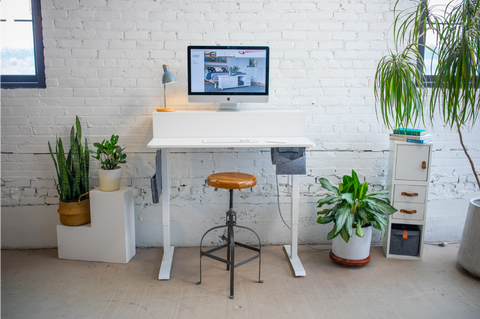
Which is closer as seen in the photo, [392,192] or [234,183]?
[234,183]

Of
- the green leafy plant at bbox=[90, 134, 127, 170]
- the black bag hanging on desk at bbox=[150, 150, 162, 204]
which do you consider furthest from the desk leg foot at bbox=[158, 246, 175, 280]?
the green leafy plant at bbox=[90, 134, 127, 170]

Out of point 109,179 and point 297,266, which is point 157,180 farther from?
point 297,266

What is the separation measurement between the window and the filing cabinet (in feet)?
8.68

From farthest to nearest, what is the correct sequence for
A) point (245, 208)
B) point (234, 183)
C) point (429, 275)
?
point (245, 208) → point (429, 275) → point (234, 183)

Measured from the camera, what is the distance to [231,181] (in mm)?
2203

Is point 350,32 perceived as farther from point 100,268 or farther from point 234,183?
point 100,268

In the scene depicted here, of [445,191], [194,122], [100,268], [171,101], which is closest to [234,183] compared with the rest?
[194,122]

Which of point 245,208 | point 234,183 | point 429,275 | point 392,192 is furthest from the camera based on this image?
point 245,208

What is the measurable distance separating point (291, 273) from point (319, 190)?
770mm

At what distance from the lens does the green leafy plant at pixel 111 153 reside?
8.37 feet

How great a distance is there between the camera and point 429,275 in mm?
2457

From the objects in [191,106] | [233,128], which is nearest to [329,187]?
[233,128]

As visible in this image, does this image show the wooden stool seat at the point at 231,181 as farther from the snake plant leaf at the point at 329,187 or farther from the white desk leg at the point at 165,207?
the snake plant leaf at the point at 329,187

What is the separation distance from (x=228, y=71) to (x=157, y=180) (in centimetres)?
88
